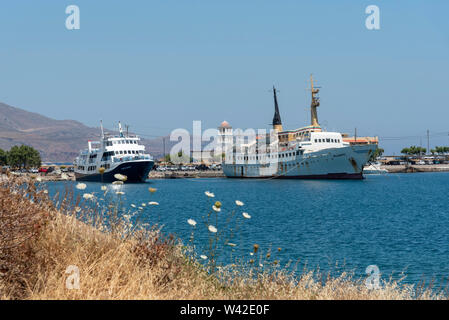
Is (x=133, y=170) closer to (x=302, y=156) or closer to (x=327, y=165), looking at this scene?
(x=302, y=156)

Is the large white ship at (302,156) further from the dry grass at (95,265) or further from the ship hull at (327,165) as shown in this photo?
the dry grass at (95,265)

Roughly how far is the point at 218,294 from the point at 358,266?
963 cm

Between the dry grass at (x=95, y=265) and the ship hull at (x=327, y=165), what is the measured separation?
206 feet

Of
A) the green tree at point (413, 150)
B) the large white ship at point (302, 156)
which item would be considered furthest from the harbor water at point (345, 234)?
the green tree at point (413, 150)

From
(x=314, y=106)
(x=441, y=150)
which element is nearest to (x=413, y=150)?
(x=441, y=150)

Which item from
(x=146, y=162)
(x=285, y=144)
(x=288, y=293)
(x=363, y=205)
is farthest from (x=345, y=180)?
(x=288, y=293)

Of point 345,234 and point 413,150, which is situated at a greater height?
point 413,150

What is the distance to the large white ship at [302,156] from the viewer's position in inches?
2753

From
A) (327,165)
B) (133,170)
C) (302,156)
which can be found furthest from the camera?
(302,156)

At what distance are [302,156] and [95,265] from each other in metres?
70.6

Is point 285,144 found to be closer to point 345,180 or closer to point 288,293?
point 345,180

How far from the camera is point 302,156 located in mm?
75438

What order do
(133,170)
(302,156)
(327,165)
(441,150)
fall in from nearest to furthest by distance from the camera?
(133,170), (327,165), (302,156), (441,150)

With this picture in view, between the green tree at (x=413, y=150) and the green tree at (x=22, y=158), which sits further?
the green tree at (x=413, y=150)
